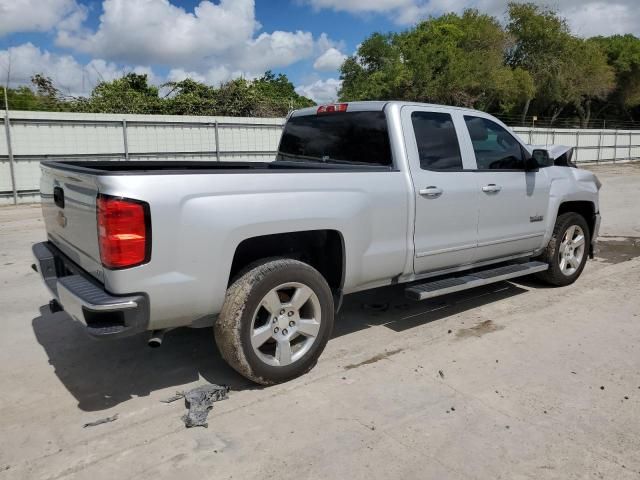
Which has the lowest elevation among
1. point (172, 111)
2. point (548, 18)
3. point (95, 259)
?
point (95, 259)

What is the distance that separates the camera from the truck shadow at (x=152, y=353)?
369 cm

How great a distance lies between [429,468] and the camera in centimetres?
279

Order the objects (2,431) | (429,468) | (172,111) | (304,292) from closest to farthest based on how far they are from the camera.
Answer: (429,468) → (2,431) → (304,292) → (172,111)

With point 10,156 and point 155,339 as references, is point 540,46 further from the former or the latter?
point 155,339

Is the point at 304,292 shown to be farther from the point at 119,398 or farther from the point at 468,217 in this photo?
the point at 468,217

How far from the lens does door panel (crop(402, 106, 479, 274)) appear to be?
14.1 feet

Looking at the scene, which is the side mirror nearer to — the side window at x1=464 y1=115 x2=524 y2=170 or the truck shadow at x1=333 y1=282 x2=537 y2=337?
the side window at x1=464 y1=115 x2=524 y2=170

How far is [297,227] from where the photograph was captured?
3561mm

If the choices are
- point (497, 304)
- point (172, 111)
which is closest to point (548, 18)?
point (172, 111)

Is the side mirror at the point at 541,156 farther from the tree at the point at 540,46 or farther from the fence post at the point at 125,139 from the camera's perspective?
the tree at the point at 540,46

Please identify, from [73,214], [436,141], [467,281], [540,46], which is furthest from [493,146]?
[540,46]

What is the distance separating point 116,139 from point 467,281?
1175 centimetres

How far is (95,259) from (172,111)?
19.5 meters

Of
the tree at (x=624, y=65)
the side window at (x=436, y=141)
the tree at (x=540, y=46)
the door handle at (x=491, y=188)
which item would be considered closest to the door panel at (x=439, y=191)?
the side window at (x=436, y=141)
